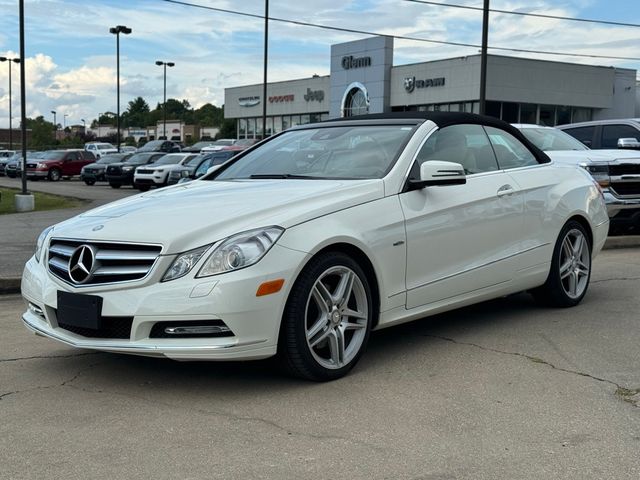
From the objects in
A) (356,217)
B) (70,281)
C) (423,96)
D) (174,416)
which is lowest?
(174,416)

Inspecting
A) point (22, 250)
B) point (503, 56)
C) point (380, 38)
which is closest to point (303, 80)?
point (380, 38)

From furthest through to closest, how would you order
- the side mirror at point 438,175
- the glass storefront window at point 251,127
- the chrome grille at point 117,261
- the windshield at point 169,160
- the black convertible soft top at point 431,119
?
the glass storefront window at point 251,127, the windshield at point 169,160, the black convertible soft top at point 431,119, the side mirror at point 438,175, the chrome grille at point 117,261

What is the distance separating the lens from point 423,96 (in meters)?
45.9

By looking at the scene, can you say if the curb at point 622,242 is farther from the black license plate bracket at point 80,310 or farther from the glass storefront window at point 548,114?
the glass storefront window at point 548,114

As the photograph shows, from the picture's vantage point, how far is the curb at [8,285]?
307 inches

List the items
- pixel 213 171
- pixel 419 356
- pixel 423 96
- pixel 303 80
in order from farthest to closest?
1. pixel 303 80
2. pixel 423 96
3. pixel 213 171
4. pixel 419 356

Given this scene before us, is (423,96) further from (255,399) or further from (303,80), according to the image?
(255,399)

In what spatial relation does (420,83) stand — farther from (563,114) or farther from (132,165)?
(132,165)

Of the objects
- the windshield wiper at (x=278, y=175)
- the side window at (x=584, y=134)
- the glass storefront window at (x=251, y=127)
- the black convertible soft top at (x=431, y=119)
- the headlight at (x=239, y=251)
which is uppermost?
the glass storefront window at (x=251, y=127)

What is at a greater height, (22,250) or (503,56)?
(503,56)

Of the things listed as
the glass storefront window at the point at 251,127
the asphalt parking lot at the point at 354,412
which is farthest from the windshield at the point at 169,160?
the glass storefront window at the point at 251,127

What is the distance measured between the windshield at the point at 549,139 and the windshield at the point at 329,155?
632cm

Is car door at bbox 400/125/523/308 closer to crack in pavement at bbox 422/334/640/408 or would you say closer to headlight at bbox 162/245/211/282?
crack in pavement at bbox 422/334/640/408

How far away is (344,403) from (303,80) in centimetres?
5507
